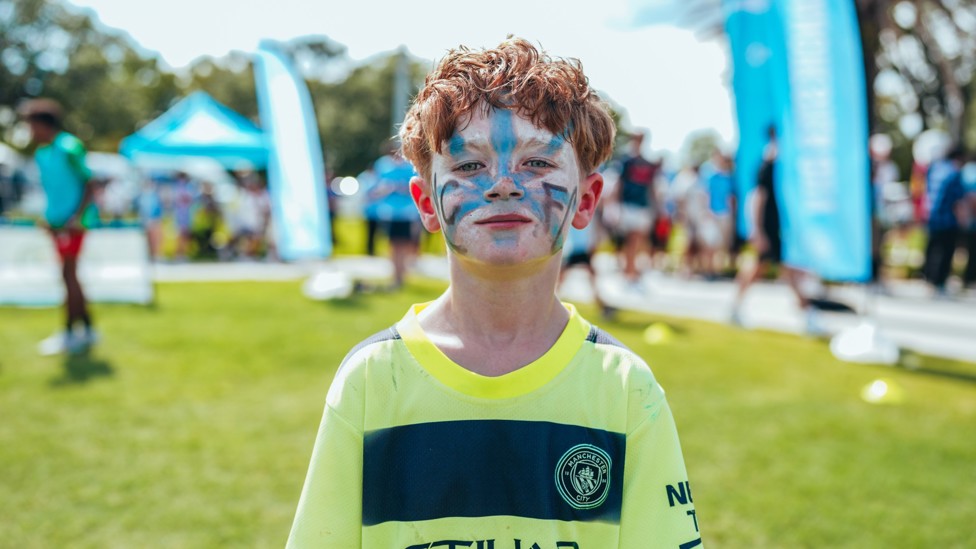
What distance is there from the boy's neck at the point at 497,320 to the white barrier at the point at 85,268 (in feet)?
30.3

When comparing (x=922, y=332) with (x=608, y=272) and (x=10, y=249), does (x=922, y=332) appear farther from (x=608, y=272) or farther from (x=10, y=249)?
(x=10, y=249)

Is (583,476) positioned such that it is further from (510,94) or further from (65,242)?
(65,242)

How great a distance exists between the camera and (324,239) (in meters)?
10.1

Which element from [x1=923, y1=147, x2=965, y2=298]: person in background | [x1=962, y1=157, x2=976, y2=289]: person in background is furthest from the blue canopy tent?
[x1=962, y1=157, x2=976, y2=289]: person in background

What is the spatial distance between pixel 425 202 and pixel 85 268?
9994mm

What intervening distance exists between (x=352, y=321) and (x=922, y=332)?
6404mm

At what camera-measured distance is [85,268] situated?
10227 millimetres

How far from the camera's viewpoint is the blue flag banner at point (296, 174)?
9.98 meters

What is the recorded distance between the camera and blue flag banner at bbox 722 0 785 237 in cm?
737

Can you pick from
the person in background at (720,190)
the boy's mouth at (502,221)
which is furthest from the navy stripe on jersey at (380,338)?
the person in background at (720,190)

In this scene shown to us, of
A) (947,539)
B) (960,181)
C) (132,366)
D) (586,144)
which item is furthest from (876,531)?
(960,181)

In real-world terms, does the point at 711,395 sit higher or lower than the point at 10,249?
lower

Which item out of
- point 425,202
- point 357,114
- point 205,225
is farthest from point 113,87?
point 425,202

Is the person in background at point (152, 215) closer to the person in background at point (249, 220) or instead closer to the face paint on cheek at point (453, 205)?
the person in background at point (249, 220)
